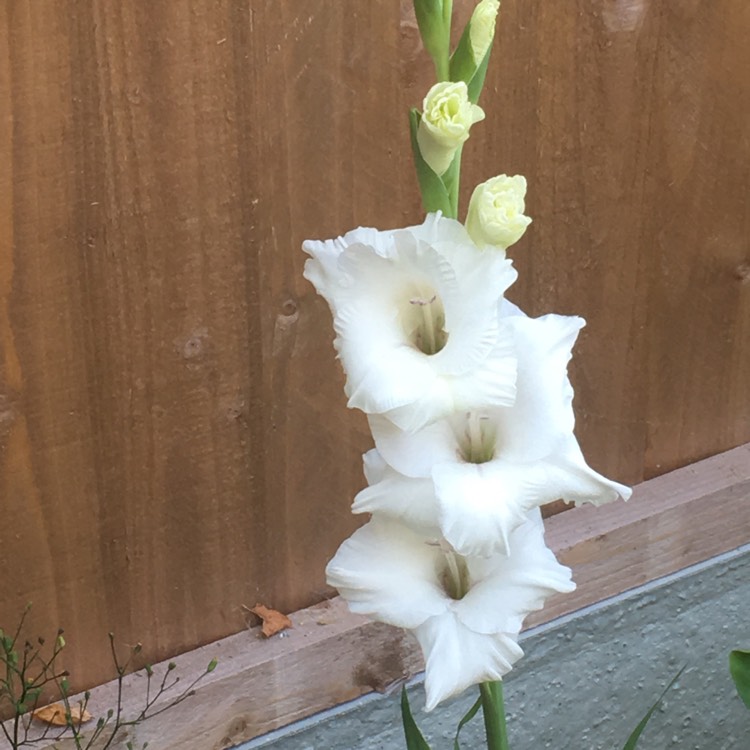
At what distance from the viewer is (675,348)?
1538 millimetres

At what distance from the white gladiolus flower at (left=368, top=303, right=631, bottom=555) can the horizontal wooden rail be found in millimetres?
643

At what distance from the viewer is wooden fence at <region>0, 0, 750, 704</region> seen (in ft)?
3.46

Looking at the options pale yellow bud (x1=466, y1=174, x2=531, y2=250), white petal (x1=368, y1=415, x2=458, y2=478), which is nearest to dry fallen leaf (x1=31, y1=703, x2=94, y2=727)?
white petal (x1=368, y1=415, x2=458, y2=478)

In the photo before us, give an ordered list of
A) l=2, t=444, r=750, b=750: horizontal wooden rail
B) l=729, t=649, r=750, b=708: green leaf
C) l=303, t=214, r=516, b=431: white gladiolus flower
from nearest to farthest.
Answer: l=303, t=214, r=516, b=431: white gladiolus flower < l=729, t=649, r=750, b=708: green leaf < l=2, t=444, r=750, b=750: horizontal wooden rail

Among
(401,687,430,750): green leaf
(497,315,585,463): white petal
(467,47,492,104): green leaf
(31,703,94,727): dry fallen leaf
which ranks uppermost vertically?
(467,47,492,104): green leaf

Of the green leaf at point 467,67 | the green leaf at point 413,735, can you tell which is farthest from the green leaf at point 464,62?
the green leaf at point 413,735

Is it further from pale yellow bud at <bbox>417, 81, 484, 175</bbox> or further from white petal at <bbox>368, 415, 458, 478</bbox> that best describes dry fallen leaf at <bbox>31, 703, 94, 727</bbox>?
pale yellow bud at <bbox>417, 81, 484, 175</bbox>

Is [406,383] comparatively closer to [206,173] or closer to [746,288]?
[206,173]

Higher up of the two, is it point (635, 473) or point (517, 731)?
point (635, 473)

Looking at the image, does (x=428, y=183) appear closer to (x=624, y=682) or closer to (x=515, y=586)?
(x=515, y=586)

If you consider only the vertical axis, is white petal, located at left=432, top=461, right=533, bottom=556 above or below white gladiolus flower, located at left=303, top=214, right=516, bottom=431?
below

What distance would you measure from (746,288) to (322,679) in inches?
32.4

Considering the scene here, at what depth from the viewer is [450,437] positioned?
75cm

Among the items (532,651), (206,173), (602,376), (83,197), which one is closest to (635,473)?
(602,376)
